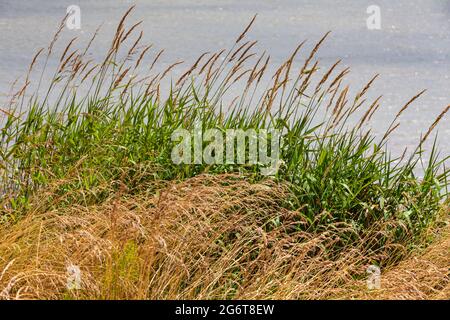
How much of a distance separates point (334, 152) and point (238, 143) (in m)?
0.79

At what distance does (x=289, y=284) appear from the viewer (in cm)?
493

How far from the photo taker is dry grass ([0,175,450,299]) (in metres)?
4.76

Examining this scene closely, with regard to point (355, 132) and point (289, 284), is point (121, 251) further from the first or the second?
point (355, 132)

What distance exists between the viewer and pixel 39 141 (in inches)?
272

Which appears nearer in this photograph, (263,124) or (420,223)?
(420,223)

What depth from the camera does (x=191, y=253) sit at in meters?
5.25

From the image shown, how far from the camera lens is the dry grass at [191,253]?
15.6 ft

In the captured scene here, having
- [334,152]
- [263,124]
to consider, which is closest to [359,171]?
[334,152]

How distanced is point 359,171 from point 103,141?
188cm

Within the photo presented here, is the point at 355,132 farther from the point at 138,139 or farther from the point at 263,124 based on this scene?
the point at 138,139

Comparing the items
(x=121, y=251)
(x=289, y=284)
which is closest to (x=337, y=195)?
(x=289, y=284)
